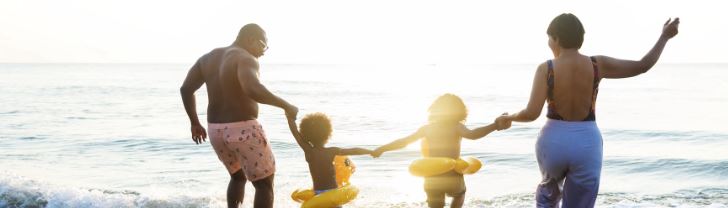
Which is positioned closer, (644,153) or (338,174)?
(338,174)

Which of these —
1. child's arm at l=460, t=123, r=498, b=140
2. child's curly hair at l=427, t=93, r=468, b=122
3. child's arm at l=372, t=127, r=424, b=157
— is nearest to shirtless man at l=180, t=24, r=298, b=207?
child's arm at l=372, t=127, r=424, b=157

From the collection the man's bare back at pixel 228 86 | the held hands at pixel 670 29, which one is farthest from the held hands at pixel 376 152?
the held hands at pixel 670 29

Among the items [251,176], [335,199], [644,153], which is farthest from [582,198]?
[644,153]

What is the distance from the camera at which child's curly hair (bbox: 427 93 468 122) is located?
5.54 m

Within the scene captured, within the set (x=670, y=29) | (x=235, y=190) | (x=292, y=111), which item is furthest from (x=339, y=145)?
(x=670, y=29)

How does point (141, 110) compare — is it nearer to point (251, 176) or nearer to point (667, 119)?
point (667, 119)

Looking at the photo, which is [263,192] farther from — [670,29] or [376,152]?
[670,29]

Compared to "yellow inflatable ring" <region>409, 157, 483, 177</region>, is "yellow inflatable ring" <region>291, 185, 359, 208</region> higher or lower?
lower

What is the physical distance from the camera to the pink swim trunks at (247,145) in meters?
5.39

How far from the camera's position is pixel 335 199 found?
544 cm

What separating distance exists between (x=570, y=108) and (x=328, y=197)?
200 cm

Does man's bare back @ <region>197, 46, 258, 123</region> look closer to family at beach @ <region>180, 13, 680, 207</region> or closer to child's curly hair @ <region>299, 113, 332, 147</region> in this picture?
family at beach @ <region>180, 13, 680, 207</region>

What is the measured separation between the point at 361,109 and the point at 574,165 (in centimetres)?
2827

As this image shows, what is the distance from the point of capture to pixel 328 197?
5414 mm
